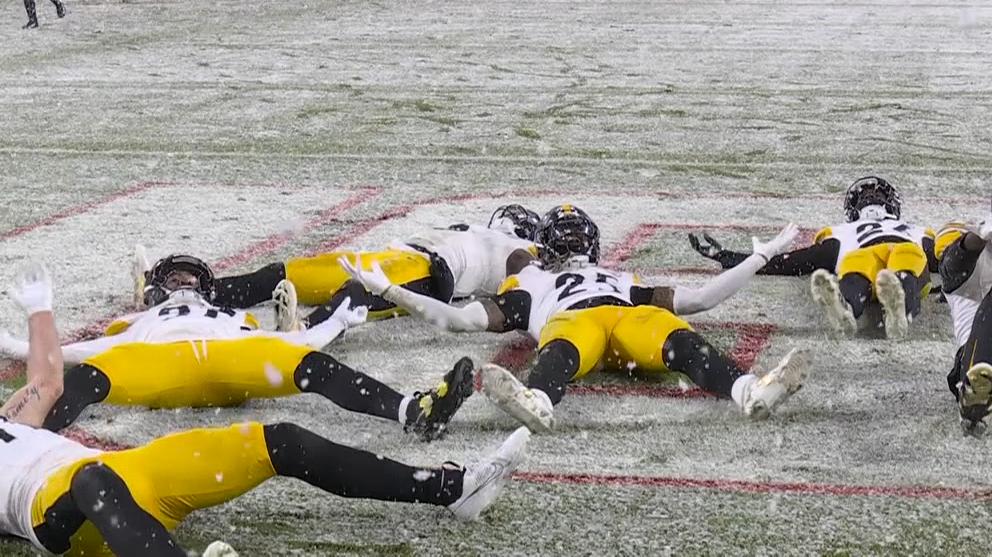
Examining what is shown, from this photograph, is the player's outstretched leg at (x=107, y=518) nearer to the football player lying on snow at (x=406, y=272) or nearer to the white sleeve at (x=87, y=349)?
the white sleeve at (x=87, y=349)

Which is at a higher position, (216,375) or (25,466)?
(25,466)

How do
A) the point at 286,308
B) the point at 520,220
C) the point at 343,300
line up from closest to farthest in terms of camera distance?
the point at 286,308 < the point at 343,300 < the point at 520,220

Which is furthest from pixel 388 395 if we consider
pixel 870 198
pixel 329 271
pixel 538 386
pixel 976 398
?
pixel 870 198

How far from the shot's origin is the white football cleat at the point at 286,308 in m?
6.11

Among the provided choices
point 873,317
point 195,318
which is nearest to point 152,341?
point 195,318

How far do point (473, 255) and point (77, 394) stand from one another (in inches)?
90.8

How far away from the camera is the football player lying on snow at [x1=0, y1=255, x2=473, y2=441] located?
16.5 ft

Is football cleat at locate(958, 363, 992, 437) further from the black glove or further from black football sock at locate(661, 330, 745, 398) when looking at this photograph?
the black glove

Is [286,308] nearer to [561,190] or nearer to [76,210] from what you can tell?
[76,210]

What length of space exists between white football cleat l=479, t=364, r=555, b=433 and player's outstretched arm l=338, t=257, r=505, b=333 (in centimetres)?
86

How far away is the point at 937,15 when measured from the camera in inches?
913

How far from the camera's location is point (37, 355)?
4.41 metres

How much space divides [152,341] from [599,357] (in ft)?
5.55

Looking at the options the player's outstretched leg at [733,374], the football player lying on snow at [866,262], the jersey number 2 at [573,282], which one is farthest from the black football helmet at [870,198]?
the player's outstretched leg at [733,374]
